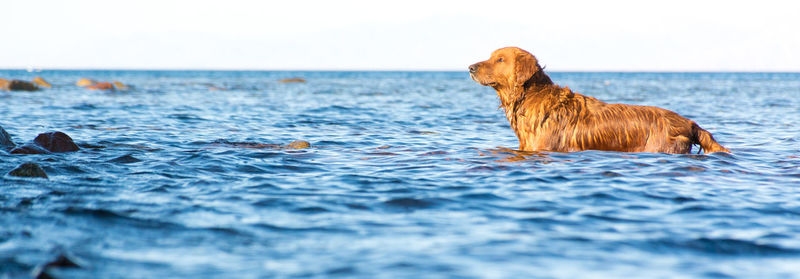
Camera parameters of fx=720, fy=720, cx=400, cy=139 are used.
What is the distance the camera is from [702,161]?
9.46 metres

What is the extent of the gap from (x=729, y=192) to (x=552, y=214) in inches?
95.0

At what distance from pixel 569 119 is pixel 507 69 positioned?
112 cm

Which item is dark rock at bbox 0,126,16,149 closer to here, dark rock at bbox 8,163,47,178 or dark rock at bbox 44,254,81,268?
dark rock at bbox 8,163,47,178

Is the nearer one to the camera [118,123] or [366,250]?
[366,250]

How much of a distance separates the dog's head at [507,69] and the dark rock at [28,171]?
5.65 m

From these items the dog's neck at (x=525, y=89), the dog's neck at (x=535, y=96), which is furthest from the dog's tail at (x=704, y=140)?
the dog's neck at (x=525, y=89)

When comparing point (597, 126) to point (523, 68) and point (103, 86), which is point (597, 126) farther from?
point (103, 86)

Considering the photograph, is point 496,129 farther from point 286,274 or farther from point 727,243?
point 286,274

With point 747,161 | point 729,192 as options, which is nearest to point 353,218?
point 729,192

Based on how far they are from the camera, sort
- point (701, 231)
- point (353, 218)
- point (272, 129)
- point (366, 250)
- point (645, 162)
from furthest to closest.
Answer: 1. point (272, 129)
2. point (645, 162)
3. point (353, 218)
4. point (701, 231)
5. point (366, 250)

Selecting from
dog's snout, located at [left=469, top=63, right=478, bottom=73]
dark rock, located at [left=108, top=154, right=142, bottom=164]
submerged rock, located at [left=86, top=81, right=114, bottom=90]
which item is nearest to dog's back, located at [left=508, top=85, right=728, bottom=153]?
dog's snout, located at [left=469, top=63, right=478, bottom=73]

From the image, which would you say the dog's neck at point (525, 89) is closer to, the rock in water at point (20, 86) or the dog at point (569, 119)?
the dog at point (569, 119)

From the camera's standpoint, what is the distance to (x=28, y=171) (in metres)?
8.00

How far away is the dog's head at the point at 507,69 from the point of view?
33.3 ft
